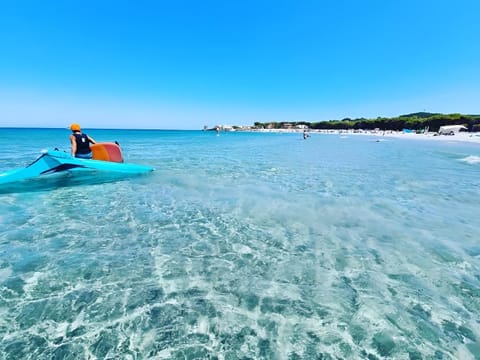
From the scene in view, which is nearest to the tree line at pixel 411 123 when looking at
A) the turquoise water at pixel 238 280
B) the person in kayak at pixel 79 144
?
the turquoise water at pixel 238 280

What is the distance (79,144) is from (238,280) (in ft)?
32.1

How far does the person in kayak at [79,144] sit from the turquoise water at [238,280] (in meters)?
3.54

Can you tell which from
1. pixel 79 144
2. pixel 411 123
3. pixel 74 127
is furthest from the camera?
pixel 411 123

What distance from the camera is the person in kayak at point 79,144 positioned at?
9960 millimetres

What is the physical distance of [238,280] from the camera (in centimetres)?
354

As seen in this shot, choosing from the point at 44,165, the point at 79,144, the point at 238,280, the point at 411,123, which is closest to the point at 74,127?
the point at 79,144

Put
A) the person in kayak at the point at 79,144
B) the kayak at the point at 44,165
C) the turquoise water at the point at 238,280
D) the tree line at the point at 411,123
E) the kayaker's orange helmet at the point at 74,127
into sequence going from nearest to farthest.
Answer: the turquoise water at the point at 238,280, the kayak at the point at 44,165, the kayaker's orange helmet at the point at 74,127, the person in kayak at the point at 79,144, the tree line at the point at 411,123

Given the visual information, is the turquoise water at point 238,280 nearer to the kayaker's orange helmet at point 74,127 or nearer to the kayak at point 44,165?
the kayak at point 44,165

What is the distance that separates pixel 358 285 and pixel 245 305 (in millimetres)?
1605

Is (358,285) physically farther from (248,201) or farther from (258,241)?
(248,201)

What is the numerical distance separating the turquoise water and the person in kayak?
354 centimetres

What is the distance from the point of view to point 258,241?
4781 millimetres

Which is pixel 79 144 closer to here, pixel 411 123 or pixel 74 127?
pixel 74 127

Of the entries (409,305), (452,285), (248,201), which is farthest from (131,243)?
(452,285)
